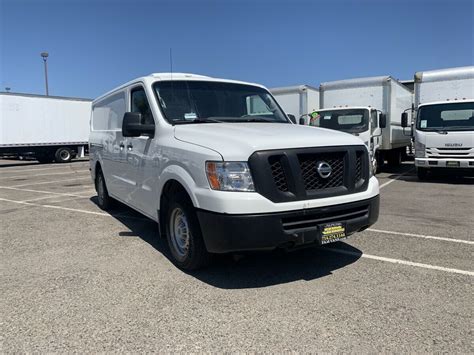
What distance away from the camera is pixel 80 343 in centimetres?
285

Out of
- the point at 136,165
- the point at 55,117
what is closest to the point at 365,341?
the point at 136,165

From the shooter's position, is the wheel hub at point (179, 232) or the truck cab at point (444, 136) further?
the truck cab at point (444, 136)

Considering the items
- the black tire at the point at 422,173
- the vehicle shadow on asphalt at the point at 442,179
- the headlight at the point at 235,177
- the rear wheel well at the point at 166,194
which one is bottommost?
the vehicle shadow on asphalt at the point at 442,179

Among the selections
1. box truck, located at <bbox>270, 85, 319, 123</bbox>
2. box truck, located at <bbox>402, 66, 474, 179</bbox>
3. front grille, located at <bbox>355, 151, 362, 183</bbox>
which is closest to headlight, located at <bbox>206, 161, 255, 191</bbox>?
front grille, located at <bbox>355, 151, 362, 183</bbox>

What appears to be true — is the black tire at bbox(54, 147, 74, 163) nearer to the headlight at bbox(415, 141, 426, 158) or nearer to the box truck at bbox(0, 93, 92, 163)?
the box truck at bbox(0, 93, 92, 163)

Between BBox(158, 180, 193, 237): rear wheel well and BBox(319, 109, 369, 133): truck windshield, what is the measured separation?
9.43 metres

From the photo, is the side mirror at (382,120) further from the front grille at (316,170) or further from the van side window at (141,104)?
the front grille at (316,170)

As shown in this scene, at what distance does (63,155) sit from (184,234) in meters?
23.4

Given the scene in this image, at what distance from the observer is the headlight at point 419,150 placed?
1154 centimetres

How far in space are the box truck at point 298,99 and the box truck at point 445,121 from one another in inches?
138

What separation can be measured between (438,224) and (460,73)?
25.6 feet

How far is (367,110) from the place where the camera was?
1293 cm

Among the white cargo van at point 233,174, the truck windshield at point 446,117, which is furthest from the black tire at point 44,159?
the white cargo van at point 233,174

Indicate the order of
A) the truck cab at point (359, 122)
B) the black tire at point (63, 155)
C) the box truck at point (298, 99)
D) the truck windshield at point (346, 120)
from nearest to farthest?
the truck cab at point (359, 122) → the truck windshield at point (346, 120) → the box truck at point (298, 99) → the black tire at point (63, 155)
